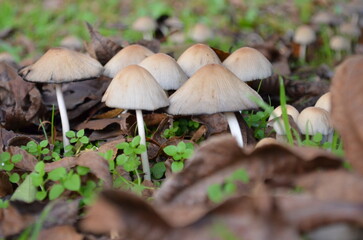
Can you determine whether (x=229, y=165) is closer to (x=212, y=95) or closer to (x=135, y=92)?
(x=212, y=95)

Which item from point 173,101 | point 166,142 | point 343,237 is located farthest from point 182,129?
point 343,237

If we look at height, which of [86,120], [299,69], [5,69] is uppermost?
[5,69]

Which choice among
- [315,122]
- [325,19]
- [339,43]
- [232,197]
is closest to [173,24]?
[339,43]

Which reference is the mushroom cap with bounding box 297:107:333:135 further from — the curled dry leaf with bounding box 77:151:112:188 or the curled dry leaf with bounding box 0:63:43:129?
the curled dry leaf with bounding box 0:63:43:129

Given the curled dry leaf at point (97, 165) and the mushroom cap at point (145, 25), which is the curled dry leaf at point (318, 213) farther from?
the mushroom cap at point (145, 25)

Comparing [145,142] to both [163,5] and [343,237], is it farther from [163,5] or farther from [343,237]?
[163,5]

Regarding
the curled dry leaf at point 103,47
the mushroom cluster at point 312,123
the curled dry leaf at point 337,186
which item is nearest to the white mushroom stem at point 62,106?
the curled dry leaf at point 103,47

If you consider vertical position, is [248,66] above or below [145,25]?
above
